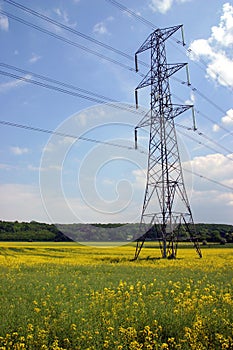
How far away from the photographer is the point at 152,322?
6.45m

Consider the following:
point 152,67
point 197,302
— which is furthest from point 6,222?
point 197,302

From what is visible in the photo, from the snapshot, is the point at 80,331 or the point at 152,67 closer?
the point at 80,331

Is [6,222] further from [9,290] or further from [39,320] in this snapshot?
[39,320]

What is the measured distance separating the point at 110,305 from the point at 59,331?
83.1 inches

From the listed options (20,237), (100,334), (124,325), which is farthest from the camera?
(20,237)

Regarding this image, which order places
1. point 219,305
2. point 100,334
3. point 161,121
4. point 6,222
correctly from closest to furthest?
1. point 100,334
2. point 219,305
3. point 161,121
4. point 6,222

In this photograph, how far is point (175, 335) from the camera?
599 cm

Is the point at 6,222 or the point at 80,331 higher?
the point at 6,222

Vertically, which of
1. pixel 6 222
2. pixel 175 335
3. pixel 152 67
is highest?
pixel 152 67

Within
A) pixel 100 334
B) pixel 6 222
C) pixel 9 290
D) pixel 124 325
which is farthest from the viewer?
pixel 6 222

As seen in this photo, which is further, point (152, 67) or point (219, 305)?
point (152, 67)

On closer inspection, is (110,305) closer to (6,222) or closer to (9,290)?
(9,290)

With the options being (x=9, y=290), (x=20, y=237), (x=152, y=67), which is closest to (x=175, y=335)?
(x=9, y=290)

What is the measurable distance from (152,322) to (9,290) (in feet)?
20.8
